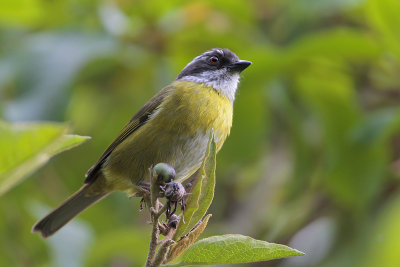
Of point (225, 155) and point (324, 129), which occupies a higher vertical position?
point (324, 129)

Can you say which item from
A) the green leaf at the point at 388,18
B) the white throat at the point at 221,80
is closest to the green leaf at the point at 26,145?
the white throat at the point at 221,80

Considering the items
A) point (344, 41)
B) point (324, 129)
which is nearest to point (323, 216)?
point (324, 129)

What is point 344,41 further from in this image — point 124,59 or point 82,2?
point 82,2

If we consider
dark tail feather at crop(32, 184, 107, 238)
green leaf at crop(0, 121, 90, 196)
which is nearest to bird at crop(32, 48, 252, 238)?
dark tail feather at crop(32, 184, 107, 238)

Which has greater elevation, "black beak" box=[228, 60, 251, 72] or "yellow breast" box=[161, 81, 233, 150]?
"black beak" box=[228, 60, 251, 72]

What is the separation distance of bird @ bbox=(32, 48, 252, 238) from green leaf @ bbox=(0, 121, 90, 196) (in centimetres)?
145

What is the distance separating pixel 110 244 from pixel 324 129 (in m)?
1.53

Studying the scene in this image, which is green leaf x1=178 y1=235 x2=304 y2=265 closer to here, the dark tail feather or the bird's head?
the dark tail feather

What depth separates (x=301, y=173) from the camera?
3965mm

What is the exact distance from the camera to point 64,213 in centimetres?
303

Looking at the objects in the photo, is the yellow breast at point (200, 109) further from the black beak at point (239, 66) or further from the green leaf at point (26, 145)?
the green leaf at point (26, 145)

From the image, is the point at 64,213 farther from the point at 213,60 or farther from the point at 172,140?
the point at 213,60

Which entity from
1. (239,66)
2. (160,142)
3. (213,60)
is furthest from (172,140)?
(213,60)

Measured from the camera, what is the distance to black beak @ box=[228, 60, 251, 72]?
11.2 ft
